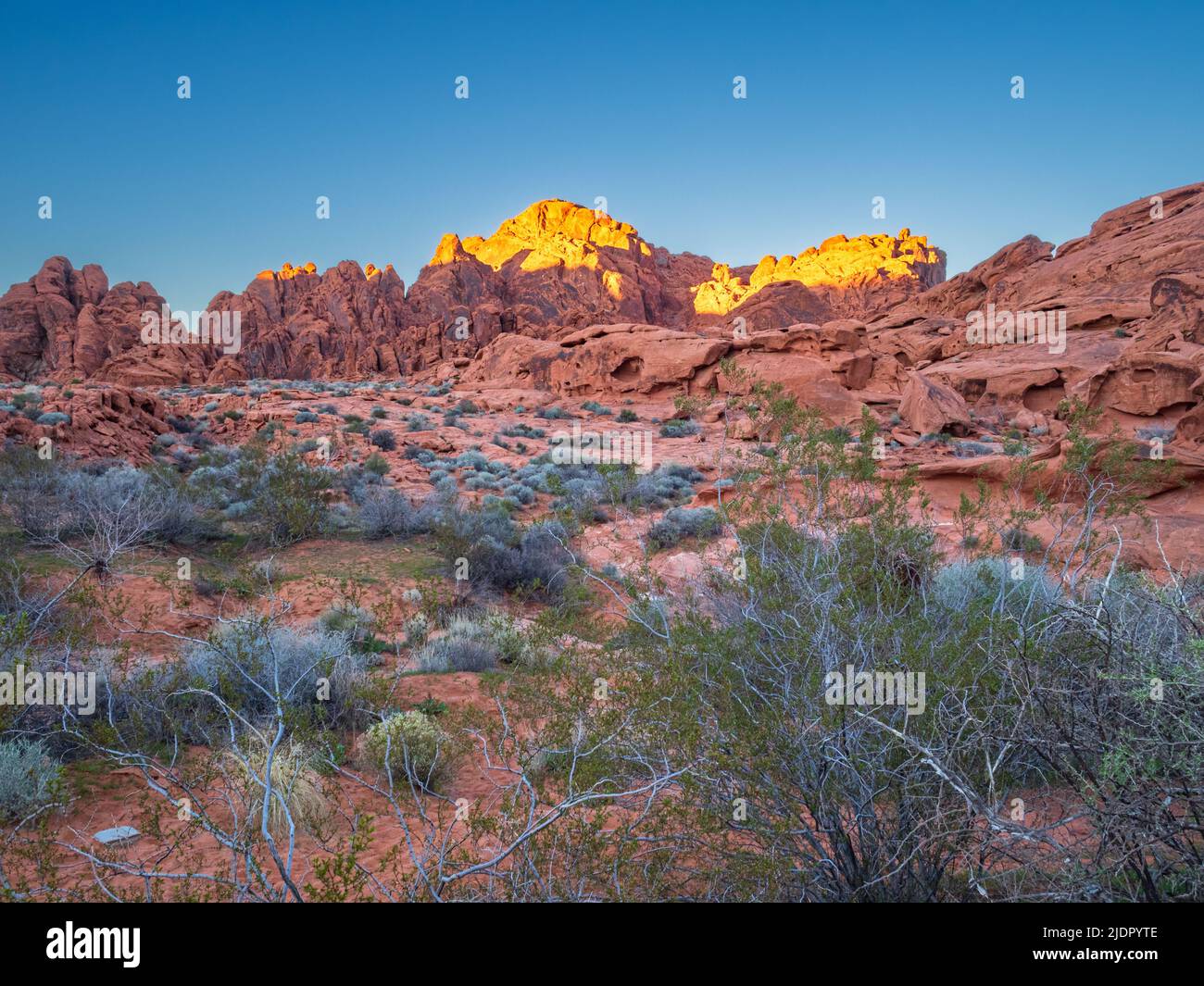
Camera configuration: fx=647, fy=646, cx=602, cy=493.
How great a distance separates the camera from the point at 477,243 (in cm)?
8319

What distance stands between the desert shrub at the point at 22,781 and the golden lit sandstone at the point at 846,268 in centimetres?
6311

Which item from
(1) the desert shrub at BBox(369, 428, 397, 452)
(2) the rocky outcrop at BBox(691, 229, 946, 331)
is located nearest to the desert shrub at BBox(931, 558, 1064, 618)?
(1) the desert shrub at BBox(369, 428, 397, 452)

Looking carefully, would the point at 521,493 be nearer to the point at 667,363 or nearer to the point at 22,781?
the point at 22,781

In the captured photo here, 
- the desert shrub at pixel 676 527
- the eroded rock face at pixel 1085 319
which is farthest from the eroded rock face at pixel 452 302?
the desert shrub at pixel 676 527

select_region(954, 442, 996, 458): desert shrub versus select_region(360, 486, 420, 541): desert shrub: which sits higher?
select_region(954, 442, 996, 458): desert shrub

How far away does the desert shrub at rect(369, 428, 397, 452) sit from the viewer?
63.2 ft

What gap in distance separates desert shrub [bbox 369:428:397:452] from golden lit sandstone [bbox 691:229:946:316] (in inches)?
1956

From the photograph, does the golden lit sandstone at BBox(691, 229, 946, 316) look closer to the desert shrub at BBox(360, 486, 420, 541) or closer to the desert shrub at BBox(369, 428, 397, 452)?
the desert shrub at BBox(369, 428, 397, 452)

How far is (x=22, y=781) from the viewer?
3645 millimetres

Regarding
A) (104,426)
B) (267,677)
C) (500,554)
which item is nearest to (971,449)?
(500,554)

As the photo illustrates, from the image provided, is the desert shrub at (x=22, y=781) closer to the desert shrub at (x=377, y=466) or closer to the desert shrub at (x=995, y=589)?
the desert shrub at (x=995, y=589)

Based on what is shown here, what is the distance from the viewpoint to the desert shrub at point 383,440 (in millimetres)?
19273

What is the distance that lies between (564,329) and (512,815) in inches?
1595
